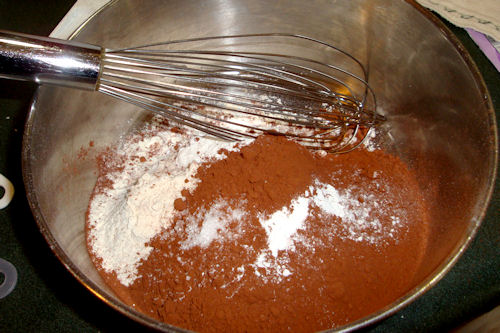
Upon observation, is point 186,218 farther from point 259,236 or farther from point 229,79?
point 229,79

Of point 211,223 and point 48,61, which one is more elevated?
point 48,61

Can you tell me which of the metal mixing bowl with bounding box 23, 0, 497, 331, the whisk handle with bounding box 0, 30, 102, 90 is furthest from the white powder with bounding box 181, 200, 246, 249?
the whisk handle with bounding box 0, 30, 102, 90

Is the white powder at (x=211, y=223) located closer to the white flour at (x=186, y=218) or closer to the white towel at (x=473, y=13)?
the white flour at (x=186, y=218)

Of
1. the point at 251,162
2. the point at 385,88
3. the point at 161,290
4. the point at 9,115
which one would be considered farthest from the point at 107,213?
the point at 385,88

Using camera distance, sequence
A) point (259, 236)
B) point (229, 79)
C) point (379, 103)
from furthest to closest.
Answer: point (379, 103) < point (229, 79) < point (259, 236)

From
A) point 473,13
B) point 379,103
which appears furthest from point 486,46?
point 379,103

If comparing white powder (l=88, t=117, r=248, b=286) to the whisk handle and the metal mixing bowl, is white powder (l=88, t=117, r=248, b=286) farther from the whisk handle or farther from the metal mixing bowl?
the whisk handle
